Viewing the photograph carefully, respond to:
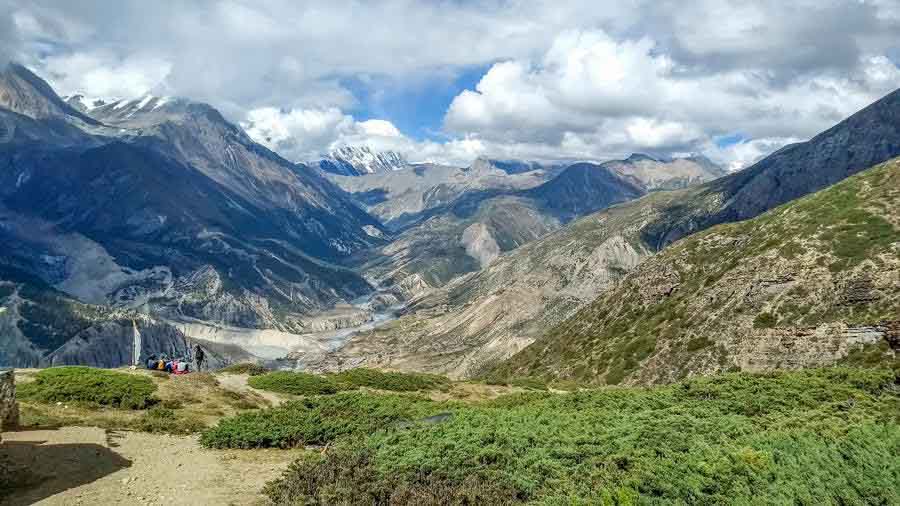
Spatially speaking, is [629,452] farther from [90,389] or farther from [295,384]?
[90,389]

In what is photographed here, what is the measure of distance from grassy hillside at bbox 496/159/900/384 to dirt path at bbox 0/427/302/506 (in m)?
75.0

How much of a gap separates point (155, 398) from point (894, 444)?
37.3 meters

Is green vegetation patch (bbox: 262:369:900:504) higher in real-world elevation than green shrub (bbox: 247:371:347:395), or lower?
lower

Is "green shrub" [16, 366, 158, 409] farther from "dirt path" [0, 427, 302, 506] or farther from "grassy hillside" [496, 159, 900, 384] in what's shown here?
"grassy hillside" [496, 159, 900, 384]

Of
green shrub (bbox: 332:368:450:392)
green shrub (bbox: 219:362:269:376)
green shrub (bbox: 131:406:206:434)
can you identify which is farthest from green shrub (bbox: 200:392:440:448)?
green shrub (bbox: 219:362:269:376)

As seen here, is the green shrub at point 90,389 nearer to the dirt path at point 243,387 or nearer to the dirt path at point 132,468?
the dirt path at point 132,468

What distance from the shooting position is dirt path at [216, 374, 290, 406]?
42.4 metres

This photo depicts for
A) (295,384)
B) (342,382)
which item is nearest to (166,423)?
(295,384)

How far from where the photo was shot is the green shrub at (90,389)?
34562mm

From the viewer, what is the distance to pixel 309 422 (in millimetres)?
30812

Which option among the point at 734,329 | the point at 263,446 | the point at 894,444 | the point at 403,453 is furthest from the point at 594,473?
the point at 734,329

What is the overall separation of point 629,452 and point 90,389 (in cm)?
3273

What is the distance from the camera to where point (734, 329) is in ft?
323

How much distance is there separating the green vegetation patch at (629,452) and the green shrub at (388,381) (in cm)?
1797
